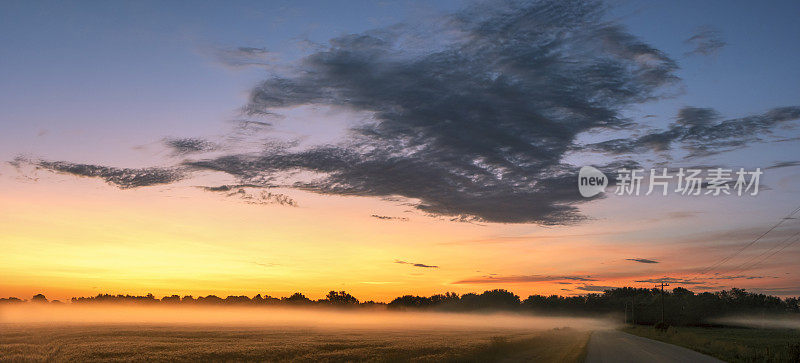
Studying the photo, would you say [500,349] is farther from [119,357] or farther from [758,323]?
[758,323]

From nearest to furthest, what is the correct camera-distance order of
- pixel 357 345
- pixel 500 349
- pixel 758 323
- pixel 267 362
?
1. pixel 267 362
2. pixel 500 349
3. pixel 357 345
4. pixel 758 323

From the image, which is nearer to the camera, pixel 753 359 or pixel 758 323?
pixel 753 359

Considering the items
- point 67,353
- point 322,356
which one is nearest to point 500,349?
point 322,356

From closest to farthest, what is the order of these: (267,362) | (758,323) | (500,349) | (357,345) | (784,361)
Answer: (784,361) < (267,362) < (500,349) < (357,345) < (758,323)

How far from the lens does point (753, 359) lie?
3200 centimetres

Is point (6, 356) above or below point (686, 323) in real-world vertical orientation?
above

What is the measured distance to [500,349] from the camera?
129ft

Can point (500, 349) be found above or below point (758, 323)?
above

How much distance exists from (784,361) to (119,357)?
3921 centimetres

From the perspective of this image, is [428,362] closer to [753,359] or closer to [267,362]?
[267,362]

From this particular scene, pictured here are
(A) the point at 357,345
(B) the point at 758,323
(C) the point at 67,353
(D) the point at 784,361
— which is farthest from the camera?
(B) the point at 758,323

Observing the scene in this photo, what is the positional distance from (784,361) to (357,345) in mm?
30322

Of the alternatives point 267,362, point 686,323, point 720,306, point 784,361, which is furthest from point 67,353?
point 720,306

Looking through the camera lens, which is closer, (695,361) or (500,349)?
(695,361)
